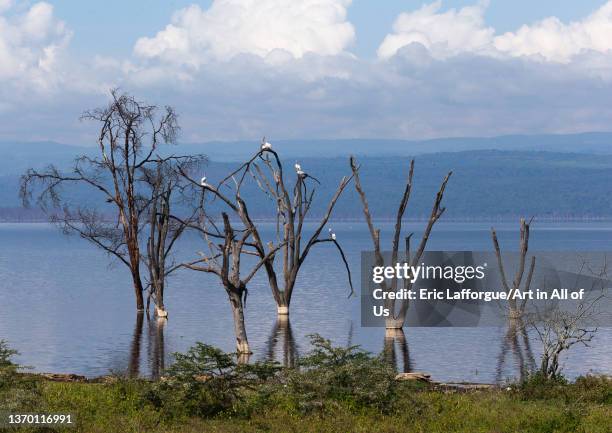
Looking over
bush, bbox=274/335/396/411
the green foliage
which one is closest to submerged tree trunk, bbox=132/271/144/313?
the green foliage

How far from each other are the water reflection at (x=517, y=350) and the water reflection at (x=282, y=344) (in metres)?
6.82

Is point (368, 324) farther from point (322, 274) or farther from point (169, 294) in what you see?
point (322, 274)

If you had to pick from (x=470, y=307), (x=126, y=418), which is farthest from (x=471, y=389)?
(x=470, y=307)

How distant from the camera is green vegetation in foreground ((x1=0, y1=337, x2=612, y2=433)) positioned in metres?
18.2

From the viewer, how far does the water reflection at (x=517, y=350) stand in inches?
1359

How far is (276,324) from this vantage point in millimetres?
48281

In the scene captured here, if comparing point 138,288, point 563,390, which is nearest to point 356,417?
point 563,390

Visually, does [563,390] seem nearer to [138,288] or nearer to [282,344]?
[282,344]

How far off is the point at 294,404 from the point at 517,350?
22.1m

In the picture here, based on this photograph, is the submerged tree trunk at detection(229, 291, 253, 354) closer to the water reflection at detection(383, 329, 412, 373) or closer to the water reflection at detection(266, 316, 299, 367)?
the water reflection at detection(266, 316, 299, 367)

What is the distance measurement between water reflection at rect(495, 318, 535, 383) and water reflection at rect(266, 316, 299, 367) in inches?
268

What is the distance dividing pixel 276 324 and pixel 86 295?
29.0 meters

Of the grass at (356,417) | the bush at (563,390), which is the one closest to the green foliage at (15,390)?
the grass at (356,417)

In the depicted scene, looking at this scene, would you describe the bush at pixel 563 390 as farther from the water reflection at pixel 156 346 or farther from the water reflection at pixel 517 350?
the water reflection at pixel 156 346
